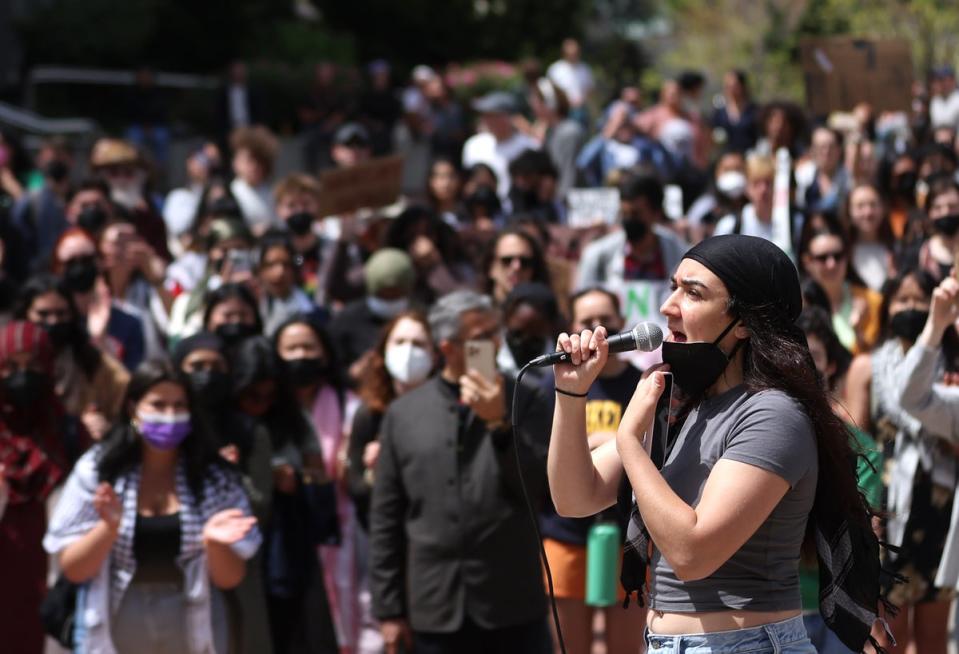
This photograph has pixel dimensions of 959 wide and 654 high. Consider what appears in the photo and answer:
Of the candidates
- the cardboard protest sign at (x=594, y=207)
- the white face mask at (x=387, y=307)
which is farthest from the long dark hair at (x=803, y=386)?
the cardboard protest sign at (x=594, y=207)

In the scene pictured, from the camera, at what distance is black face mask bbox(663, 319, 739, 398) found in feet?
12.8

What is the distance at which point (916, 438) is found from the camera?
6.68 m

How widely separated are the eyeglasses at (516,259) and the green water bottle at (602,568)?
2179mm

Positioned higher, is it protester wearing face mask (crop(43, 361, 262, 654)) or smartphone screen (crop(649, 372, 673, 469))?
smartphone screen (crop(649, 372, 673, 469))

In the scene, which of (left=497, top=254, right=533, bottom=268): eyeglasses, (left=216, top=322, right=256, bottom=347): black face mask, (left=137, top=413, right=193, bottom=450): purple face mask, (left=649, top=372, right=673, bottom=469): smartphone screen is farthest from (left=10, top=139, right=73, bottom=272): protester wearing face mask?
(left=649, top=372, right=673, bottom=469): smartphone screen

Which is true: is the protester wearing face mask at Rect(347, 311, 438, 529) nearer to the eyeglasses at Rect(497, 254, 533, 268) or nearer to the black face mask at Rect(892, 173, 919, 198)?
the eyeglasses at Rect(497, 254, 533, 268)

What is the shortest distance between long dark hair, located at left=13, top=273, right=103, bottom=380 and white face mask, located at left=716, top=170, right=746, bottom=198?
517 centimetres

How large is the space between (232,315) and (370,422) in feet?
3.58

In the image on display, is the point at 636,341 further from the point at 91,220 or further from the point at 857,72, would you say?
the point at 857,72

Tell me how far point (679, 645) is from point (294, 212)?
7444 millimetres

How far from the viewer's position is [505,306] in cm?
764

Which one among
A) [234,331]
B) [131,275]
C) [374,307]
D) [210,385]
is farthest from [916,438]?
[131,275]

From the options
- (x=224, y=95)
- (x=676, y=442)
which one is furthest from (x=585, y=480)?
(x=224, y=95)

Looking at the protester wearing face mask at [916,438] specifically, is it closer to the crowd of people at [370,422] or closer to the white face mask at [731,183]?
the crowd of people at [370,422]
